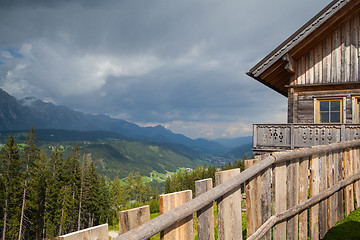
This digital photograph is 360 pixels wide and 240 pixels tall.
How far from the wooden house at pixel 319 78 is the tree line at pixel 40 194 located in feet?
167

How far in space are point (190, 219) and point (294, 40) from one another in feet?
41.3

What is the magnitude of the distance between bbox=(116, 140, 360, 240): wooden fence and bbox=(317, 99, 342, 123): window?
8.01 meters

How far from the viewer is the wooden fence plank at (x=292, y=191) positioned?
4.27 metres

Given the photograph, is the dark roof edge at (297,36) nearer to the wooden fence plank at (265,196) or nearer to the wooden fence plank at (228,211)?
the wooden fence plank at (265,196)

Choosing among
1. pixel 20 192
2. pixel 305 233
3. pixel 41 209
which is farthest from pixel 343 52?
pixel 41 209

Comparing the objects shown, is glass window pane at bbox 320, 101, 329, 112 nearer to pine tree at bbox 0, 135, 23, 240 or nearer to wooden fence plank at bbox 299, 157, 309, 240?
wooden fence plank at bbox 299, 157, 309, 240

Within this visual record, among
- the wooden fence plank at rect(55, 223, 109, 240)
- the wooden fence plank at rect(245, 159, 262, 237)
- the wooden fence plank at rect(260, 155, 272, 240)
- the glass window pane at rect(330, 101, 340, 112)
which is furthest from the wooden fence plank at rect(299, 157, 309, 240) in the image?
the glass window pane at rect(330, 101, 340, 112)

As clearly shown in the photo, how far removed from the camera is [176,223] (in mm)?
2441

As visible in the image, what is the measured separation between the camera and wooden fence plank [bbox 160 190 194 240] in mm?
2252

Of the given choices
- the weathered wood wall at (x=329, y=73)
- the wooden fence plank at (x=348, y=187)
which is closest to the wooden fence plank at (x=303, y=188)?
the wooden fence plank at (x=348, y=187)

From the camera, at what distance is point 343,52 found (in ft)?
44.3

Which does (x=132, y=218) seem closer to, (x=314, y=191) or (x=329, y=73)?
(x=314, y=191)

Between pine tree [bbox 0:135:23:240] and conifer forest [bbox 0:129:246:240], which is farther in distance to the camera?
conifer forest [bbox 0:129:246:240]

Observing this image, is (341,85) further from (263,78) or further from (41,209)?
(41,209)
